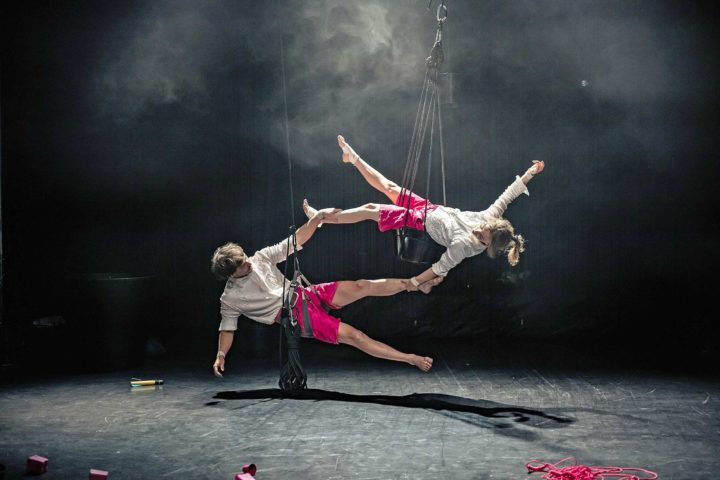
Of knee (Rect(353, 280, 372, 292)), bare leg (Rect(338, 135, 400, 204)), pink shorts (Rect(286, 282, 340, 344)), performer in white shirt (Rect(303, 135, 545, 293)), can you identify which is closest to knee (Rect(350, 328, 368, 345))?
pink shorts (Rect(286, 282, 340, 344))

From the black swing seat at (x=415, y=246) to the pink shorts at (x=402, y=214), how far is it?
0.19 ft

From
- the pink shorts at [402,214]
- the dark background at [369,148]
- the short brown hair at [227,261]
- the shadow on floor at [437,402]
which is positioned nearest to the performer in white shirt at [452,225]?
the pink shorts at [402,214]

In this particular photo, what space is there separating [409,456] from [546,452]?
662mm

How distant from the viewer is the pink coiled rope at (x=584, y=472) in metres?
3.95

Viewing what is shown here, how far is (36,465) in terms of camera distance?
4.09m

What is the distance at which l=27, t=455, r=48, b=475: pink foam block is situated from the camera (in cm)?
409

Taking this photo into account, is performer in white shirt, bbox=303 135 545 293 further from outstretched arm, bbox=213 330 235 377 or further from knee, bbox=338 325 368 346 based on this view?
outstretched arm, bbox=213 330 235 377

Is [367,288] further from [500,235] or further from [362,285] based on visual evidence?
[500,235]

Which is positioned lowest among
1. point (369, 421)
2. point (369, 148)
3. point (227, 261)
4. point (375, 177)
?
point (369, 421)

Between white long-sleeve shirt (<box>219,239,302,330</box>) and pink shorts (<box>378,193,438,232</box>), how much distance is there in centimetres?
64

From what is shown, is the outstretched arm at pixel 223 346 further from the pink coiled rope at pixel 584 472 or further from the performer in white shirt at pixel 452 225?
the pink coiled rope at pixel 584 472

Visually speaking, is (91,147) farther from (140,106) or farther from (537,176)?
(537,176)

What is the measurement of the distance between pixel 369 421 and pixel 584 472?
136cm

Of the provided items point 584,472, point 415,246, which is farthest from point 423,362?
point 584,472
